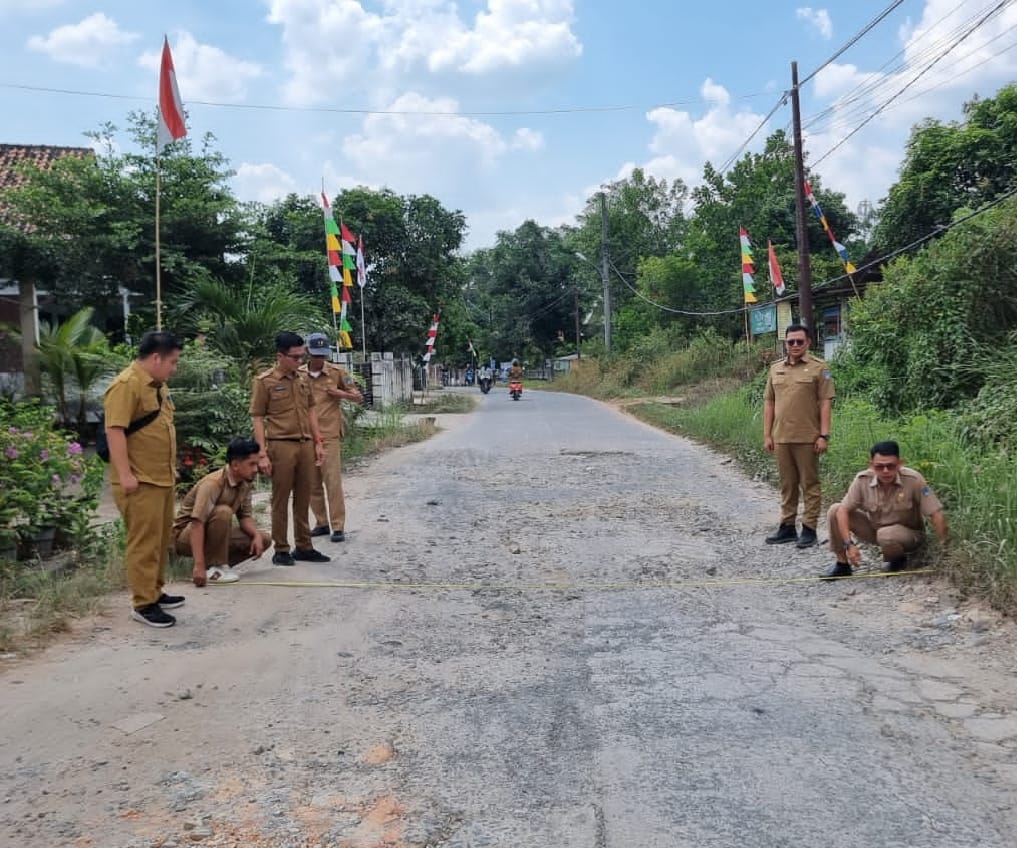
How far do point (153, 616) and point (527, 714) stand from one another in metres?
2.42

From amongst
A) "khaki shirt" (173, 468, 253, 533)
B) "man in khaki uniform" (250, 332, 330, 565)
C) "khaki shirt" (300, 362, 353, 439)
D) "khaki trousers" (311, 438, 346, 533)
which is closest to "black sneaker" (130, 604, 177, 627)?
"khaki shirt" (173, 468, 253, 533)

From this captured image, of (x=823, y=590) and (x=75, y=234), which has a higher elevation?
(x=75, y=234)

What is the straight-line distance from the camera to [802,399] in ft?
21.6

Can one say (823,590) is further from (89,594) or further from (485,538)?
(89,594)

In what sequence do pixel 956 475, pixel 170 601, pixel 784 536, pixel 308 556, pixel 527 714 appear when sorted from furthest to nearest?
pixel 784 536 < pixel 308 556 < pixel 956 475 < pixel 170 601 < pixel 527 714

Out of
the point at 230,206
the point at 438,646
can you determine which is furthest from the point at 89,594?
the point at 230,206

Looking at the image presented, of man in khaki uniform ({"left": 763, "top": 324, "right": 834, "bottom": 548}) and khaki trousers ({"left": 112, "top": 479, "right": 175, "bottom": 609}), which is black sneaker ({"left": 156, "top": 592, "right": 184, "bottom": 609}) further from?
man in khaki uniform ({"left": 763, "top": 324, "right": 834, "bottom": 548})

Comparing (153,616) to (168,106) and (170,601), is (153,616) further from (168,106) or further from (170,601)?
(168,106)

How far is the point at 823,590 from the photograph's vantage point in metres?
5.50

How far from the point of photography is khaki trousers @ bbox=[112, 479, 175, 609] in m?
4.59

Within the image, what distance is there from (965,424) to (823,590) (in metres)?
3.33

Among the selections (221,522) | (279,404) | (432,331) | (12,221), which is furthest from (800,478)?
(432,331)

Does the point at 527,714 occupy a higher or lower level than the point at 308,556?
lower

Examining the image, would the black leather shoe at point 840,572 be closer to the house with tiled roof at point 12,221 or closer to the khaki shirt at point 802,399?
the khaki shirt at point 802,399
